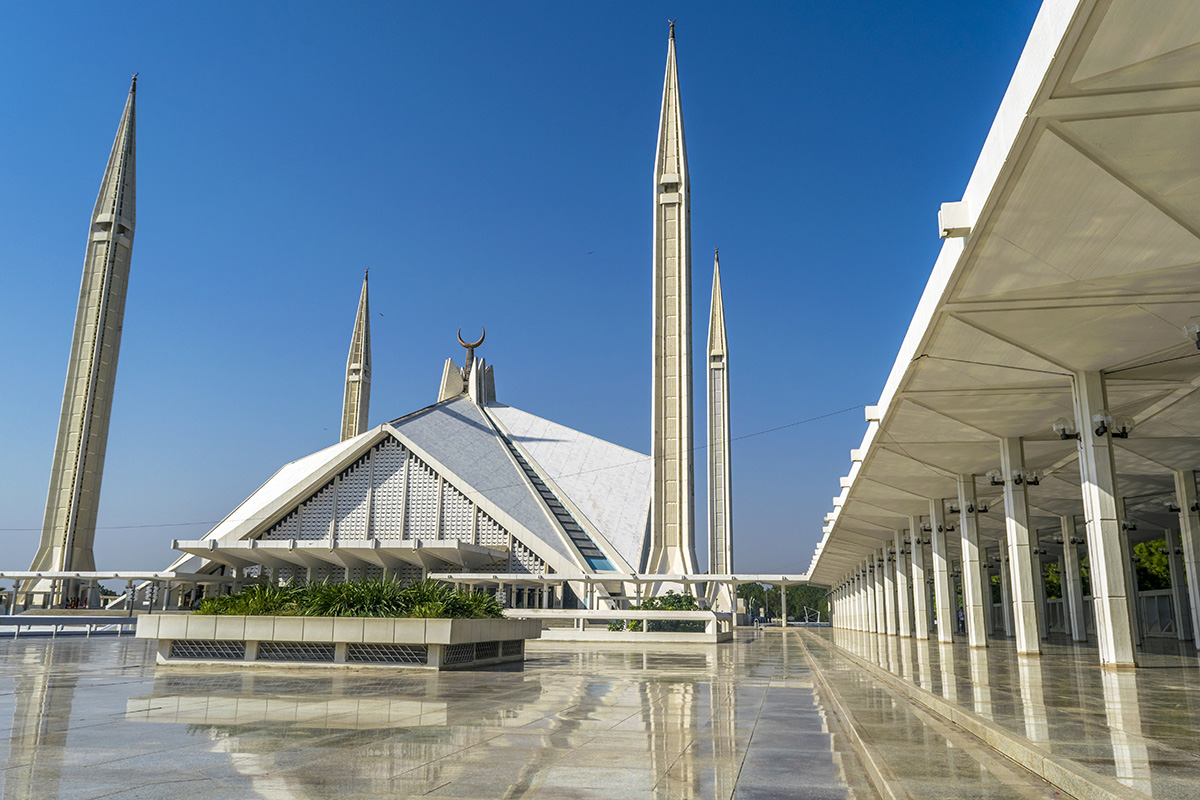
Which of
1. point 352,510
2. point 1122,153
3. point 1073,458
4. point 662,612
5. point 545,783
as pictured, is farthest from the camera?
point 352,510

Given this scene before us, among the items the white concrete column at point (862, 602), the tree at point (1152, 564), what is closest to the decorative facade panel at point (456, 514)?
the white concrete column at point (862, 602)

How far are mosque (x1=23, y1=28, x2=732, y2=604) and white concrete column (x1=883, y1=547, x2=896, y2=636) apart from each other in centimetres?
704

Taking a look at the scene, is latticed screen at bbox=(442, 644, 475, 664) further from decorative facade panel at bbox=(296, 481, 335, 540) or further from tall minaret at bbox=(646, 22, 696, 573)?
decorative facade panel at bbox=(296, 481, 335, 540)

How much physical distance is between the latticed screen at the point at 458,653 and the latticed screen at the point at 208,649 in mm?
3011

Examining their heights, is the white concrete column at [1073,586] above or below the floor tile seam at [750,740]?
above

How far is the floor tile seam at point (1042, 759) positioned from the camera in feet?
13.0

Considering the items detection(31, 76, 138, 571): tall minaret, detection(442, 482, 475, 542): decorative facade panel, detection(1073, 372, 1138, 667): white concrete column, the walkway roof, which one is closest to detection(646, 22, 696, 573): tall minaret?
detection(442, 482, 475, 542): decorative facade panel

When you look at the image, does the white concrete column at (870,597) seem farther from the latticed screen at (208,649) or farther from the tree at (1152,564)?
the latticed screen at (208,649)

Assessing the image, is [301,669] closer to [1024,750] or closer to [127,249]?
[1024,750]

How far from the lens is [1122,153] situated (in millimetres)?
7086

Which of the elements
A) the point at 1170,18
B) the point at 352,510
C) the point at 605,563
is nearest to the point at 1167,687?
the point at 1170,18

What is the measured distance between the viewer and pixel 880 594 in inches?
1398

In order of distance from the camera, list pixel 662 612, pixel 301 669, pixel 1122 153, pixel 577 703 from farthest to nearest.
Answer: pixel 662 612 < pixel 301 669 < pixel 577 703 < pixel 1122 153

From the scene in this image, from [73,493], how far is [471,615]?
1365 inches
